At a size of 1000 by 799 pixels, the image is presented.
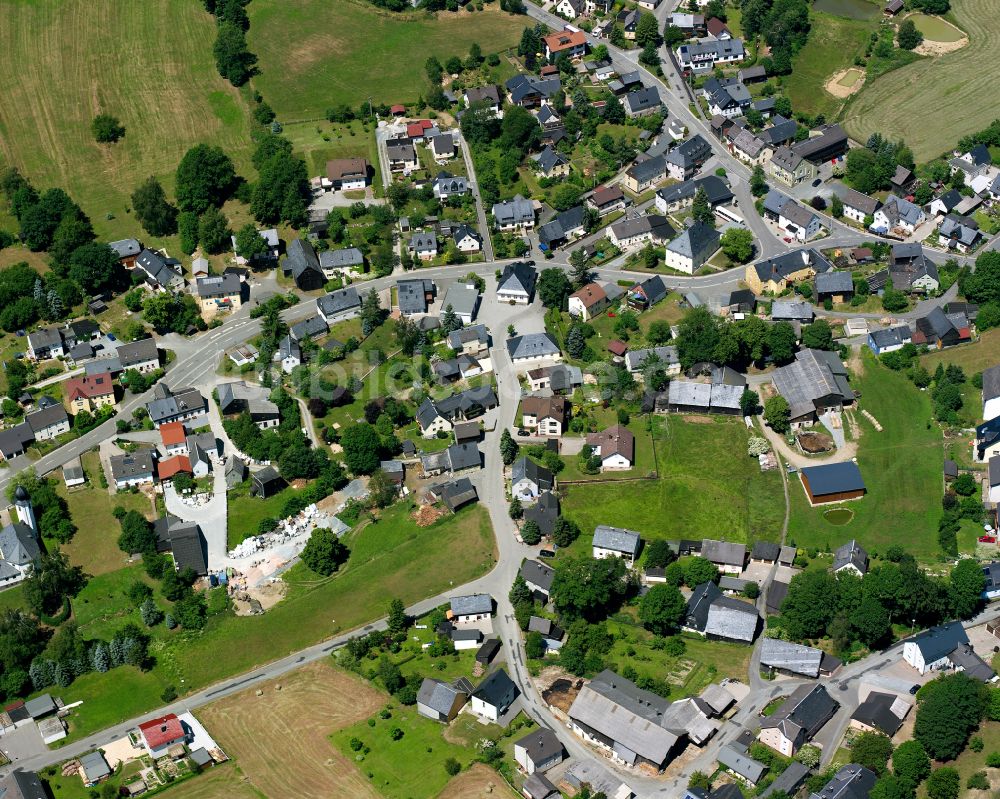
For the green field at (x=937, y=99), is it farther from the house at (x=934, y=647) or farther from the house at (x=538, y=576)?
the house at (x=538, y=576)

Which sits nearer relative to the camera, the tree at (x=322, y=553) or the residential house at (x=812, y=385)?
the tree at (x=322, y=553)

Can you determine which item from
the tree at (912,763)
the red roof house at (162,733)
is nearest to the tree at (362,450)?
the red roof house at (162,733)

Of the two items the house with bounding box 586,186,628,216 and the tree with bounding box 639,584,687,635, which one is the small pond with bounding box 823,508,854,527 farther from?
the house with bounding box 586,186,628,216

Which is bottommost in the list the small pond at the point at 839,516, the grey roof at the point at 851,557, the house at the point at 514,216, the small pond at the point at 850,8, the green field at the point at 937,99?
the small pond at the point at 839,516

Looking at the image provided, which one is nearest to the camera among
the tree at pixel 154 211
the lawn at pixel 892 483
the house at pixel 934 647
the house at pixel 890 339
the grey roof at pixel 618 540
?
the house at pixel 934 647

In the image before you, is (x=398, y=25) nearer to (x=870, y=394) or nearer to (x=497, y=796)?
(x=870, y=394)

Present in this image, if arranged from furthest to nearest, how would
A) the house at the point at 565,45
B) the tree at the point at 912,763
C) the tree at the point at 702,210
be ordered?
1. the house at the point at 565,45
2. the tree at the point at 702,210
3. the tree at the point at 912,763

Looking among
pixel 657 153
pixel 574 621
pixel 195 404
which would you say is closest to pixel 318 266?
pixel 195 404
